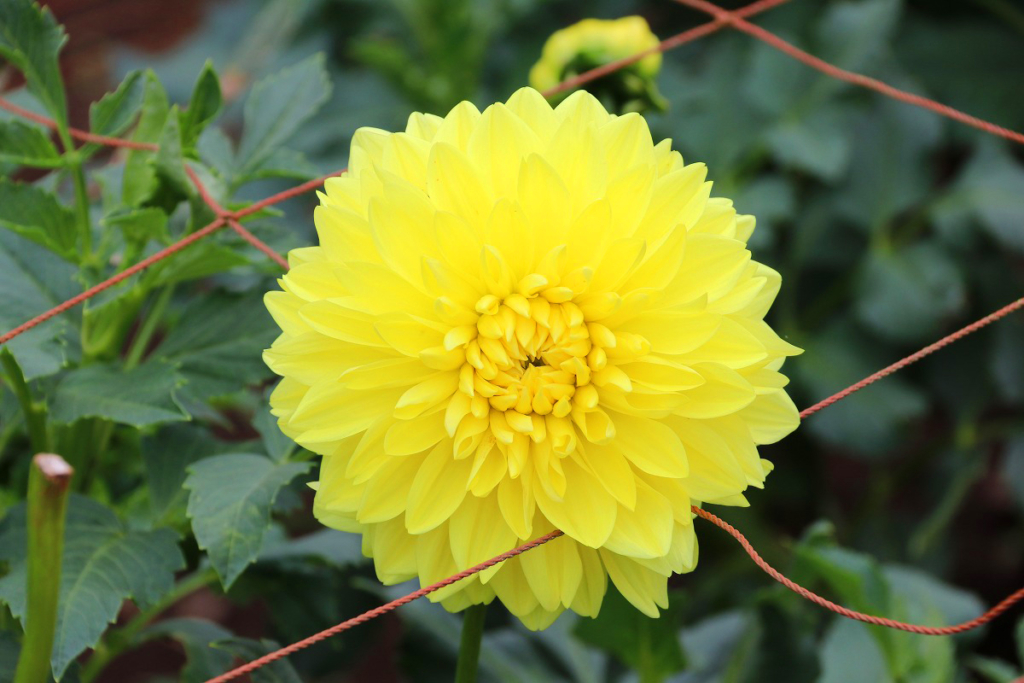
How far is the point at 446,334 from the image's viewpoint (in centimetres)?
48

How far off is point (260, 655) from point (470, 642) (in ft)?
0.49

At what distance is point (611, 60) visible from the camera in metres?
0.80

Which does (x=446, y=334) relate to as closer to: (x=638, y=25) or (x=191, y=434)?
(x=191, y=434)

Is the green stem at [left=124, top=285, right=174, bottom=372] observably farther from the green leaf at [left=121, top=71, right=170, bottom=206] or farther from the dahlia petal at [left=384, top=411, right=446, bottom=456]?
the dahlia petal at [left=384, top=411, right=446, bottom=456]

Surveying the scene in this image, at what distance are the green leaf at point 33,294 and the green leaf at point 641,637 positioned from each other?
0.42 metres

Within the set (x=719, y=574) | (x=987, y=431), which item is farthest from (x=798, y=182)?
(x=719, y=574)

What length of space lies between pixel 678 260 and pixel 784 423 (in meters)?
0.10

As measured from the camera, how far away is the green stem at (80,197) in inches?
25.2

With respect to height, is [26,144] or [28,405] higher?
[26,144]

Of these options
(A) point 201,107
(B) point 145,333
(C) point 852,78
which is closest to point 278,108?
(A) point 201,107

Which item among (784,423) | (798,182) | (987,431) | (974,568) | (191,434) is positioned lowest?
(974,568)

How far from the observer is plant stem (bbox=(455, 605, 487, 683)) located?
53 cm

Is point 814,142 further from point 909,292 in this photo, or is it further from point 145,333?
point 145,333

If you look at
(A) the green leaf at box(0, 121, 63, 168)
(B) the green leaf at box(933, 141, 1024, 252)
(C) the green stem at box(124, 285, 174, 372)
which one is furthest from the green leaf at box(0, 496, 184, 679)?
(B) the green leaf at box(933, 141, 1024, 252)
